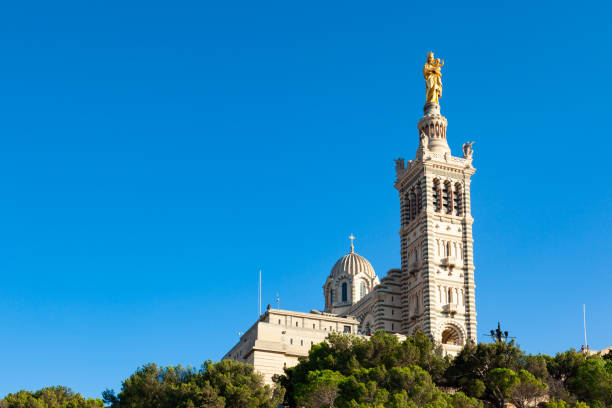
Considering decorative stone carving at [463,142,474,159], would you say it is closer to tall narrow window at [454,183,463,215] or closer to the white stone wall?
tall narrow window at [454,183,463,215]

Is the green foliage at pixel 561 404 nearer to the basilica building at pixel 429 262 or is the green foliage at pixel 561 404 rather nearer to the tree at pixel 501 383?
the tree at pixel 501 383

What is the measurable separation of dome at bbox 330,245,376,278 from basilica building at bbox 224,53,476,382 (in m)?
9.15

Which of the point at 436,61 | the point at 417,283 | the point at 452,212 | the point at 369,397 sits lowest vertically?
the point at 369,397

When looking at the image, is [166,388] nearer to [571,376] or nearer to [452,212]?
[571,376]

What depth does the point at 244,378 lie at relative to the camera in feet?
220

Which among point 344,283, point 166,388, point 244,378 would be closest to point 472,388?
point 244,378

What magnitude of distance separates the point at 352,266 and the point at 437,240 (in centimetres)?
2319

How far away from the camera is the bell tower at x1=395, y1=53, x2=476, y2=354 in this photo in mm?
94188

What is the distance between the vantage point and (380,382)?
6662 cm

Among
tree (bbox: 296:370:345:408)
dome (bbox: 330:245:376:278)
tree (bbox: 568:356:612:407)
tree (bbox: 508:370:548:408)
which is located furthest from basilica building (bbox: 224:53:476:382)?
tree (bbox: 296:370:345:408)

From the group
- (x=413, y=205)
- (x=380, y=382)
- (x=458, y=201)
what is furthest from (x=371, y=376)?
(x=458, y=201)

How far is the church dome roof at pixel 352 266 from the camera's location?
118438mm

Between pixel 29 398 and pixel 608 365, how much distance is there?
148 ft

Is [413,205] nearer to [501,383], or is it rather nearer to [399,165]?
[399,165]
